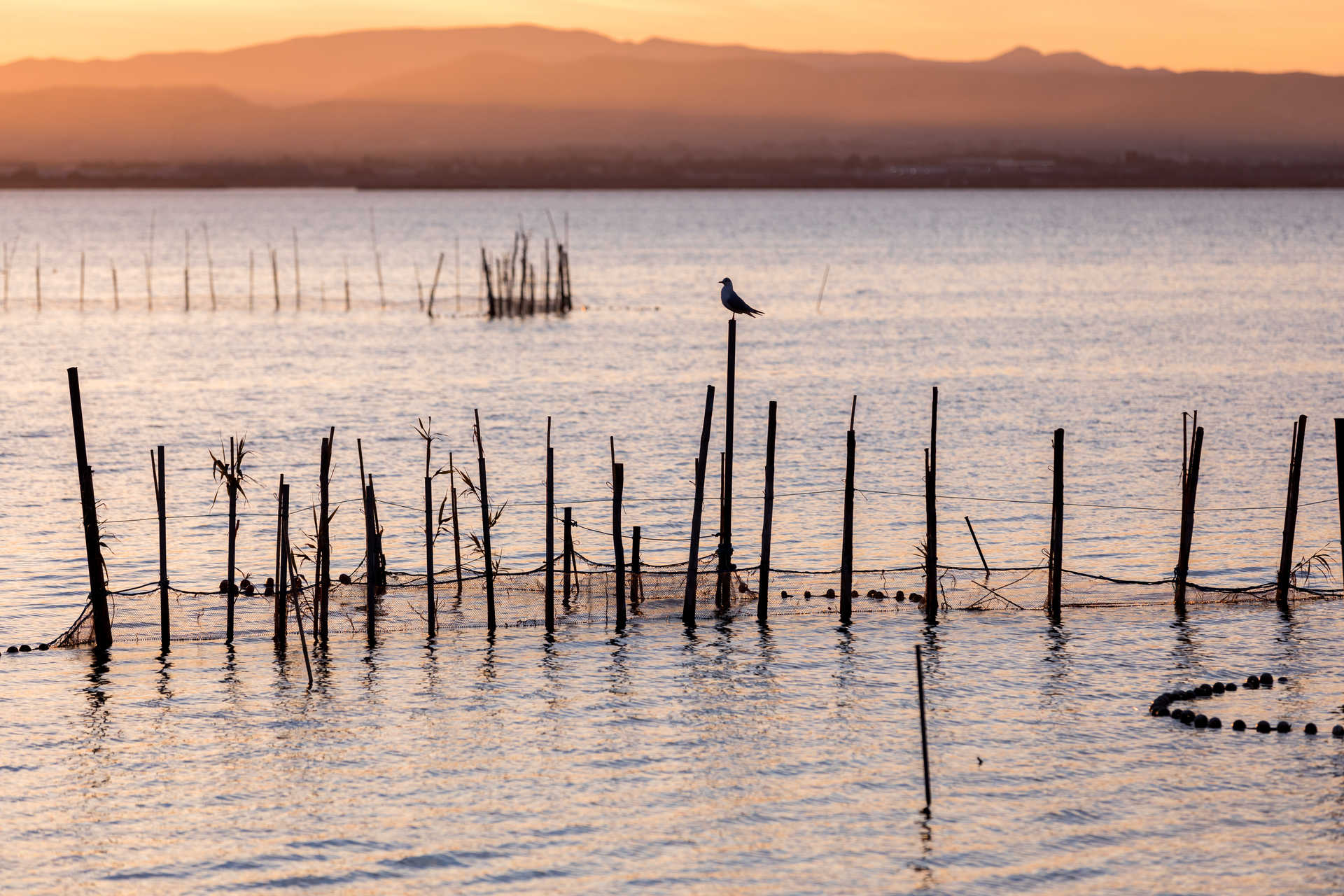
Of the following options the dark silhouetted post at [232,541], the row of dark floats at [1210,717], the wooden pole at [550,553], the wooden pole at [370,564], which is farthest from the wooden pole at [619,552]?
the row of dark floats at [1210,717]

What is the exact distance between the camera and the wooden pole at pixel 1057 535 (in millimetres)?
23172

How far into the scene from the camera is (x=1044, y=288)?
100m

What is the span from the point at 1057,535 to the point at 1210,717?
3973 mm

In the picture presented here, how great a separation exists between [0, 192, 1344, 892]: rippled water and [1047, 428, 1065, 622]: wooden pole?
48 centimetres

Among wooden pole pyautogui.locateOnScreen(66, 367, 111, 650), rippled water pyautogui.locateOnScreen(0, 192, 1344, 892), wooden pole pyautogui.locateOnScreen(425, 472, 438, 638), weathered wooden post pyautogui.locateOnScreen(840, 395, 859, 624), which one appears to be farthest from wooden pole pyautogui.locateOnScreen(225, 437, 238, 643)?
weathered wooden post pyautogui.locateOnScreen(840, 395, 859, 624)

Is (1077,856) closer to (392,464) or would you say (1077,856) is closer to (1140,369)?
(392,464)

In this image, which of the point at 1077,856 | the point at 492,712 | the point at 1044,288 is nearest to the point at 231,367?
the point at 492,712

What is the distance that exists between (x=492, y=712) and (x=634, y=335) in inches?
2094

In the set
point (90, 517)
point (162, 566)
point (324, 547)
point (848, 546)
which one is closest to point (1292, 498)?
point (848, 546)

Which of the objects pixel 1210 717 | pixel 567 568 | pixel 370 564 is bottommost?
pixel 1210 717

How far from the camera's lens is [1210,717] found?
2062 cm

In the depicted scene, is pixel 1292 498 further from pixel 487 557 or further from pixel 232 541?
pixel 232 541

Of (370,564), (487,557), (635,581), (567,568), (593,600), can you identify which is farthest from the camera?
(593,600)

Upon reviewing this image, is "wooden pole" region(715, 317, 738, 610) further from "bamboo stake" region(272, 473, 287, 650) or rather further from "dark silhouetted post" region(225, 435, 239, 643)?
"dark silhouetted post" region(225, 435, 239, 643)
